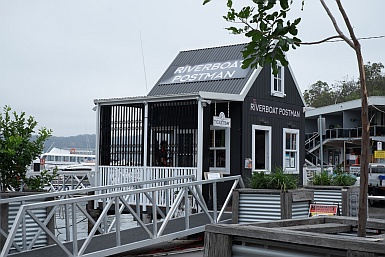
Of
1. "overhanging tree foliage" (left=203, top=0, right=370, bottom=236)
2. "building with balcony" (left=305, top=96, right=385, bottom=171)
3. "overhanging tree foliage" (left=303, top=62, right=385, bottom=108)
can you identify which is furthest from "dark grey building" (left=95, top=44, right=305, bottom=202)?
"overhanging tree foliage" (left=303, top=62, right=385, bottom=108)

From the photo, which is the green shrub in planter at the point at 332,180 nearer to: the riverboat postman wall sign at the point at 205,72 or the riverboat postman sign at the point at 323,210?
the riverboat postman sign at the point at 323,210

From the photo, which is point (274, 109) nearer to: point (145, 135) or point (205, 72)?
point (205, 72)

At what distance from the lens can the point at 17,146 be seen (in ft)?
33.1

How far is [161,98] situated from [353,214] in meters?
6.20

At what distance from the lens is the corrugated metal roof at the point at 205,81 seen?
16.5m

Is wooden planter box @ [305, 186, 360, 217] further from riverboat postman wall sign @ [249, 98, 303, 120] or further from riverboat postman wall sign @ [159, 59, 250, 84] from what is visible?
riverboat postman wall sign @ [159, 59, 250, 84]

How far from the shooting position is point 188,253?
37.5 ft

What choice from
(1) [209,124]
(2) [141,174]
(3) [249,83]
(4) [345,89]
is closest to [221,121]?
(1) [209,124]

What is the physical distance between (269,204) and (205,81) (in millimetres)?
7207

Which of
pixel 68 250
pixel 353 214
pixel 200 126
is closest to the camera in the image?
pixel 68 250

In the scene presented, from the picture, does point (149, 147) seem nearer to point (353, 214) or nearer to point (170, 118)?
point (170, 118)

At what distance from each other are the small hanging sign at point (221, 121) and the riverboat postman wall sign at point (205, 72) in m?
1.69

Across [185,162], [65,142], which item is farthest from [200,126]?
[65,142]

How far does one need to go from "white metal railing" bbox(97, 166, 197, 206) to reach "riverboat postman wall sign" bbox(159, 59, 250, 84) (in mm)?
3364
